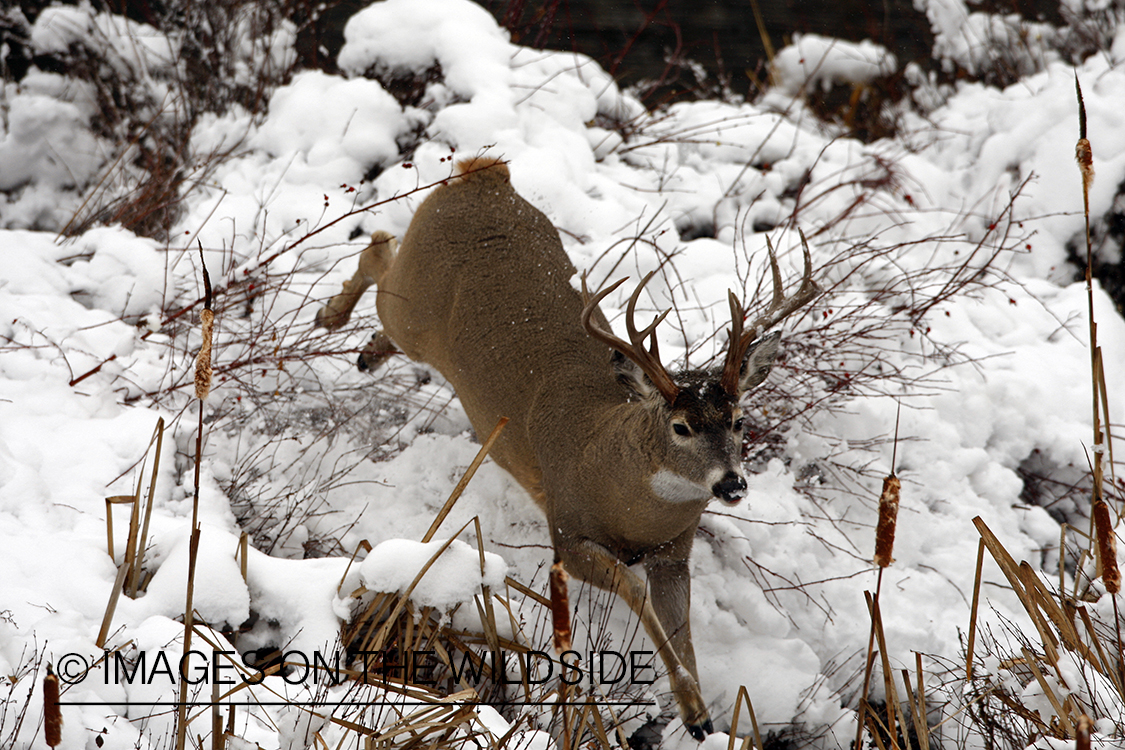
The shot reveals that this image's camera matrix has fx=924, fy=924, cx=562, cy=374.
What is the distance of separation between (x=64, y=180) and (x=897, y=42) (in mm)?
7187

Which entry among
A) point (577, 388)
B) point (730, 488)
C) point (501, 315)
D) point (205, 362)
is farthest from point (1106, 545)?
point (501, 315)

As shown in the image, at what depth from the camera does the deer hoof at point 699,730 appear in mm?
3133

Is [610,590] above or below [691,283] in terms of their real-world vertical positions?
below

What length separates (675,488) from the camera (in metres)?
3.10

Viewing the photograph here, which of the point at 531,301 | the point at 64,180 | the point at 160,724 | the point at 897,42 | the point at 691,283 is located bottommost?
the point at 160,724

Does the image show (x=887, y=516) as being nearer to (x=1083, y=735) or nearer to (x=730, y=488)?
(x=1083, y=735)

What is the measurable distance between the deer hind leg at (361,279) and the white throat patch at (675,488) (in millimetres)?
2032

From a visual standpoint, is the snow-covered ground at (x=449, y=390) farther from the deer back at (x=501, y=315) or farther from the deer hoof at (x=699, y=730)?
the deer back at (x=501, y=315)

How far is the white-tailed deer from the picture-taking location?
9.89 feet

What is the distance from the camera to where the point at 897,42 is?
8.70m

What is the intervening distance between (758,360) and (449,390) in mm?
1846

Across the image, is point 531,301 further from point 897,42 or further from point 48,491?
point 897,42

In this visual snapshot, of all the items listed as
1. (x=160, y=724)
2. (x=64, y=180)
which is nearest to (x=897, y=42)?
(x=64, y=180)

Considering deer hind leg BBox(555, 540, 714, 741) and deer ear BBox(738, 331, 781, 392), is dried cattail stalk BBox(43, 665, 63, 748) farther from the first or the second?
deer ear BBox(738, 331, 781, 392)
